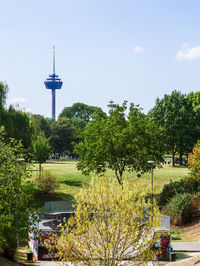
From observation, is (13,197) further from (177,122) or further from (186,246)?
(177,122)

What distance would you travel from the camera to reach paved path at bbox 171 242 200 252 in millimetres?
21891

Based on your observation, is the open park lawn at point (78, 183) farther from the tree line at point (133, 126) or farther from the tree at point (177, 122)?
the tree at point (177, 122)

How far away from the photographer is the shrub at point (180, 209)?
29703 millimetres

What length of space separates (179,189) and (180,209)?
3915mm

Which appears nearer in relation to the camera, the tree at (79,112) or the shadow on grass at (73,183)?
the shadow on grass at (73,183)

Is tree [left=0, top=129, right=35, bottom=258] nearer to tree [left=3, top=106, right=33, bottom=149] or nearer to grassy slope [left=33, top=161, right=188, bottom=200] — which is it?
grassy slope [left=33, top=161, right=188, bottom=200]

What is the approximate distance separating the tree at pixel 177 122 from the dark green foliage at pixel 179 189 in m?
23.3

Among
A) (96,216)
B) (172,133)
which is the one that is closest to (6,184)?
(96,216)

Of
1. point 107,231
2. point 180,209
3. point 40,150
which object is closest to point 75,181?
point 40,150

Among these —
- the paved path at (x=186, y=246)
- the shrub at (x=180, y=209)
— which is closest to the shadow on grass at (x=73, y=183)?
the shrub at (x=180, y=209)

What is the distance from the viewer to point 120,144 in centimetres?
3450

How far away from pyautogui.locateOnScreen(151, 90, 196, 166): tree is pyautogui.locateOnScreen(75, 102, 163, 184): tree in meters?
22.2

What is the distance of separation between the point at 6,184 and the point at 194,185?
72.6 feet

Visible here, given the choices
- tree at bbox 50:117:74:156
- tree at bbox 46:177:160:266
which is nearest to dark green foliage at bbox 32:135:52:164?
tree at bbox 46:177:160:266
